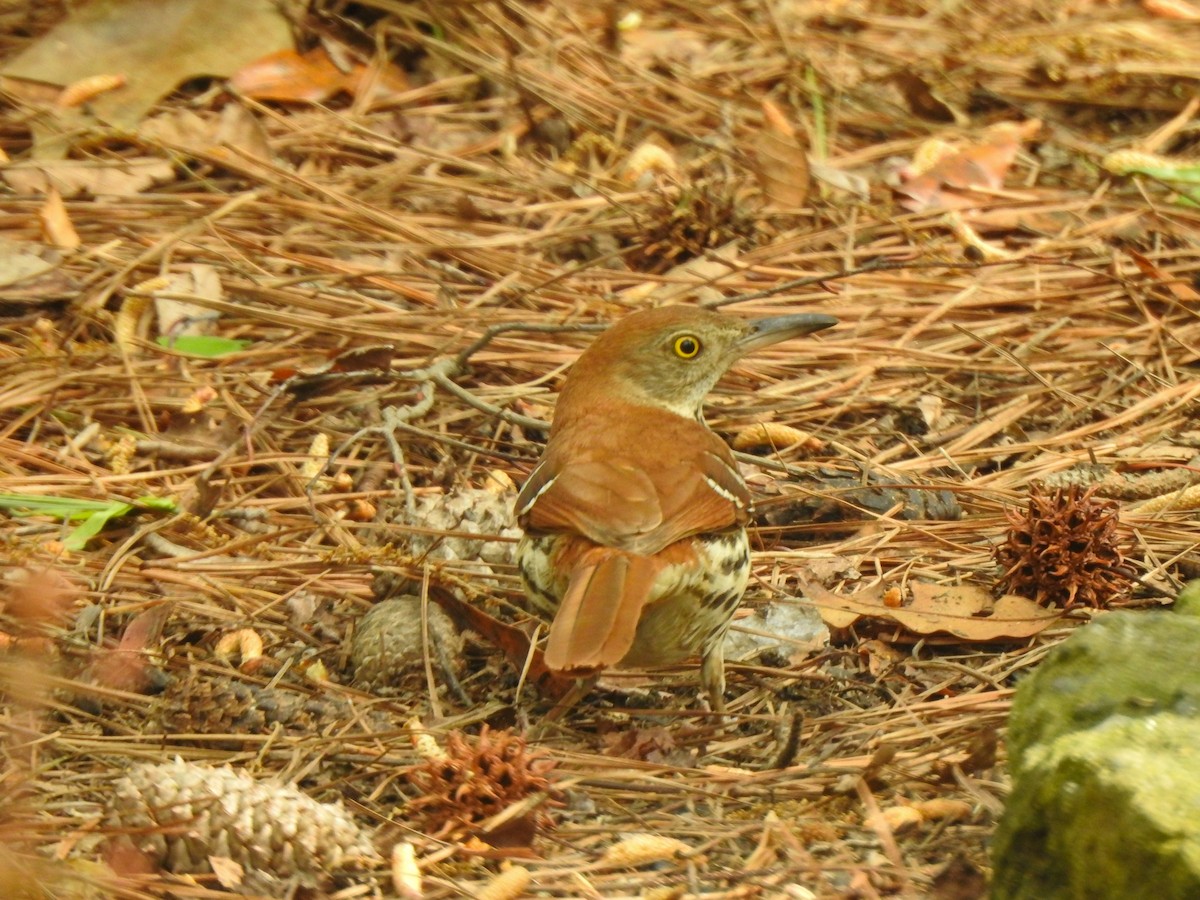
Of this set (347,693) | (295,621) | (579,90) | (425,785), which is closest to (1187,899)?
(425,785)

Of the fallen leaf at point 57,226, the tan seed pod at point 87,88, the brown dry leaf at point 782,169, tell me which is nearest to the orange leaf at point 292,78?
the tan seed pod at point 87,88

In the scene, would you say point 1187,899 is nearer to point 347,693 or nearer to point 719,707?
point 719,707

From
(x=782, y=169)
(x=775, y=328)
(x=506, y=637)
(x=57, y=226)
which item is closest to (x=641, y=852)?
(x=506, y=637)

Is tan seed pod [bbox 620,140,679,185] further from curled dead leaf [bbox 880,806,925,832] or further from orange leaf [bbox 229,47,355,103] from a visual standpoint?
curled dead leaf [bbox 880,806,925,832]

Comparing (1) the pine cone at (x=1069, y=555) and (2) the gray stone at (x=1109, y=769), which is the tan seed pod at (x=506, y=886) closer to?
(2) the gray stone at (x=1109, y=769)

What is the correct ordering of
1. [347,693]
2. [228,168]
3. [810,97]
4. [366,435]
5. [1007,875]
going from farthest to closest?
1. [810,97]
2. [228,168]
3. [366,435]
4. [347,693]
5. [1007,875]

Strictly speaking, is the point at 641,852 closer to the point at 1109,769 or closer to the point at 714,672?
the point at 714,672
